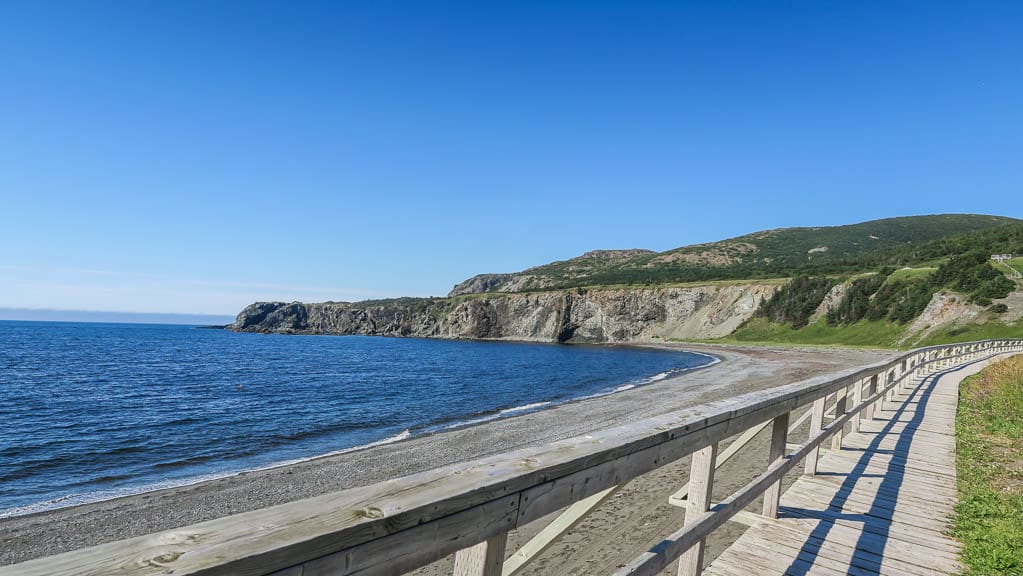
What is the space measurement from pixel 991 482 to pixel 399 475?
507 inches

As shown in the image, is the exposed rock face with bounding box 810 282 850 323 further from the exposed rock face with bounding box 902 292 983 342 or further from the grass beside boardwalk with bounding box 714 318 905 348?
the exposed rock face with bounding box 902 292 983 342

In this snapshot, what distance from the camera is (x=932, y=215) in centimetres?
18812

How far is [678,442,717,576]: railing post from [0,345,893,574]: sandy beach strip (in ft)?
12.5

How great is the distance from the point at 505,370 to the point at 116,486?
122ft

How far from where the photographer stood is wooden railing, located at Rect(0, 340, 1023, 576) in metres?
1.23

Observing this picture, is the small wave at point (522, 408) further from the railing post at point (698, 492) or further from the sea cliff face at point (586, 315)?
the sea cliff face at point (586, 315)

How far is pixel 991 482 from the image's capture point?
23.0 feet

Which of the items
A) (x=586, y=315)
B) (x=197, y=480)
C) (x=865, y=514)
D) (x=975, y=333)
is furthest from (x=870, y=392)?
(x=586, y=315)

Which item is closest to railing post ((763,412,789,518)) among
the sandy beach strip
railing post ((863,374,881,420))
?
the sandy beach strip

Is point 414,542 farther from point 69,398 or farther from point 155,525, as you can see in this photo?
point 69,398

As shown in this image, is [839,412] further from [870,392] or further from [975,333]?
[975,333]

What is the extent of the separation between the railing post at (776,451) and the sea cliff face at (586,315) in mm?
91795

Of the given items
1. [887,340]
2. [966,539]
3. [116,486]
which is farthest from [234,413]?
[887,340]

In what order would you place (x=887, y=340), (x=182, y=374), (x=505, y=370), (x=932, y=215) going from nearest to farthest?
(x=182, y=374) < (x=505, y=370) < (x=887, y=340) < (x=932, y=215)
